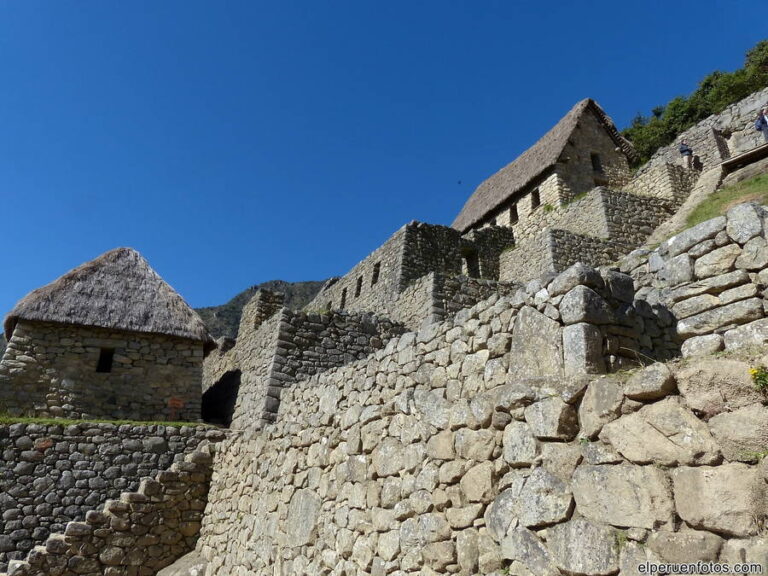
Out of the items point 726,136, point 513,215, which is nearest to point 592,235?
point 513,215

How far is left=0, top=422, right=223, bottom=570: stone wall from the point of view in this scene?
9.41m

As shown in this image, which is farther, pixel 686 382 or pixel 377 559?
pixel 377 559

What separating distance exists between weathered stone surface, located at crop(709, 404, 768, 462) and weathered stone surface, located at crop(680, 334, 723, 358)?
48.7 inches

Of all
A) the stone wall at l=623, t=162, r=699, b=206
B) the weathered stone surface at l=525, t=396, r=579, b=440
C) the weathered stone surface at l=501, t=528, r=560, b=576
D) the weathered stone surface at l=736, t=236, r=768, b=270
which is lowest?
the weathered stone surface at l=501, t=528, r=560, b=576

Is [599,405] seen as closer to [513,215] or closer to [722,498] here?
[722,498]

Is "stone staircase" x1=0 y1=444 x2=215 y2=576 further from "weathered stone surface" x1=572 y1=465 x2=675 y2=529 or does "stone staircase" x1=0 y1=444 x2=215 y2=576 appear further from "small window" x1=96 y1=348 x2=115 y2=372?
"weathered stone surface" x1=572 y1=465 x2=675 y2=529

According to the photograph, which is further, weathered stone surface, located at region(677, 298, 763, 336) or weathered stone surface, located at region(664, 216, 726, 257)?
weathered stone surface, located at region(664, 216, 726, 257)

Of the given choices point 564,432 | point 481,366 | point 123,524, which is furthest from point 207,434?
point 564,432

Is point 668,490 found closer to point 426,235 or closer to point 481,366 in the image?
point 481,366

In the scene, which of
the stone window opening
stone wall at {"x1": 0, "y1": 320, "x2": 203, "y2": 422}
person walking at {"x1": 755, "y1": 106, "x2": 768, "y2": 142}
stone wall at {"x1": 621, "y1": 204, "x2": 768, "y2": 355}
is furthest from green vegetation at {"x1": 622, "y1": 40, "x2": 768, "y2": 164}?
stone wall at {"x1": 621, "y1": 204, "x2": 768, "y2": 355}

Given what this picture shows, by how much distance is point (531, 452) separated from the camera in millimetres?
3453

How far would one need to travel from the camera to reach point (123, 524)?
911 centimetres

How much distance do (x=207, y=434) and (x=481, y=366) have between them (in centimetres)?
746

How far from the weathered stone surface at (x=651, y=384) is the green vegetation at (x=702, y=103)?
26541mm
